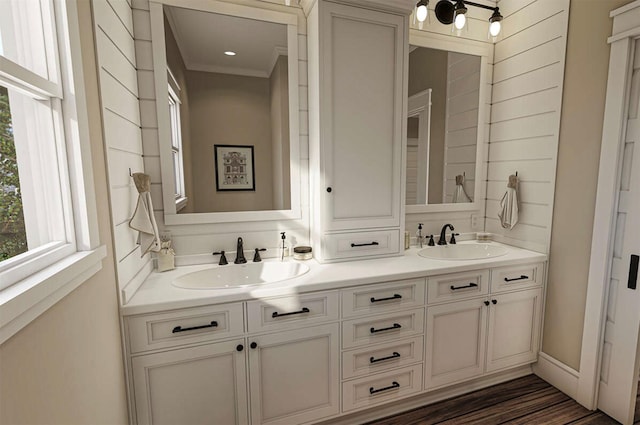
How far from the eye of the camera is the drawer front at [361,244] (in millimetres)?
1998

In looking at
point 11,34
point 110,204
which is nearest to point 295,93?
point 110,204

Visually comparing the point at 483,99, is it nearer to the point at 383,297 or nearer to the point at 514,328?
the point at 514,328

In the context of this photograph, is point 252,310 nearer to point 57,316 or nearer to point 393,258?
point 57,316

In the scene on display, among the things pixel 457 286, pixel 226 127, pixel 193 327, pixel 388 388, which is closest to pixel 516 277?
pixel 457 286

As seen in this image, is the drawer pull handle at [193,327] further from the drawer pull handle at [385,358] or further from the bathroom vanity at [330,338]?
the drawer pull handle at [385,358]

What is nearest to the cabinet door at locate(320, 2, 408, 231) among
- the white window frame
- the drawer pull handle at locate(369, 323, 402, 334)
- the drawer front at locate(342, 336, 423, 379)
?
the drawer pull handle at locate(369, 323, 402, 334)

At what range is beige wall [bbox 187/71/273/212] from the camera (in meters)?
1.89

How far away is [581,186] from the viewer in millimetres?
1972

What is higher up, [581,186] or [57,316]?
[581,186]

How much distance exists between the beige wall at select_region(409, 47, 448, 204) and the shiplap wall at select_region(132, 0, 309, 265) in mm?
856

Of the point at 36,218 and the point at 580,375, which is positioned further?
the point at 580,375

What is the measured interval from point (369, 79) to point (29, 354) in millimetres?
1955

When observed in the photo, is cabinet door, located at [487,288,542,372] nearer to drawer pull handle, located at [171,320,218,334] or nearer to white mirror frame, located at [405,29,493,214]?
white mirror frame, located at [405,29,493,214]

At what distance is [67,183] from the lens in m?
1.02
